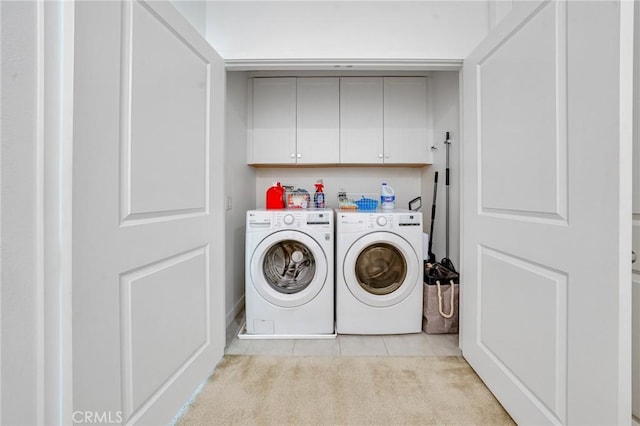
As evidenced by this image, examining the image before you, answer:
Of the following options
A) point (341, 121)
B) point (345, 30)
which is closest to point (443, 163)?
point (341, 121)

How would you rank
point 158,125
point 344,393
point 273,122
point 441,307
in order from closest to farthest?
point 158,125 < point 344,393 < point 441,307 < point 273,122

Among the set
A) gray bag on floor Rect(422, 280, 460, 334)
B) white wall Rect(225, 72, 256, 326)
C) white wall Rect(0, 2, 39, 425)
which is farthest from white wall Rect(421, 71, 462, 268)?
white wall Rect(0, 2, 39, 425)

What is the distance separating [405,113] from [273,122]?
1.22 m

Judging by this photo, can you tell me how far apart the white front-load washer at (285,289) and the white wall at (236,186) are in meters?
0.27

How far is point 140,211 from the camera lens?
1051 millimetres

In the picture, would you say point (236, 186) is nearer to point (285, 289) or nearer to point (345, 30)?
point (285, 289)

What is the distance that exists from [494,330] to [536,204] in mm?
677

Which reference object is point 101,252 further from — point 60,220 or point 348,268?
point 348,268

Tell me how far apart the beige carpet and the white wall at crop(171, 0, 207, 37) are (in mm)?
1979

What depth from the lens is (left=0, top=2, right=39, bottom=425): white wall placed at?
652mm

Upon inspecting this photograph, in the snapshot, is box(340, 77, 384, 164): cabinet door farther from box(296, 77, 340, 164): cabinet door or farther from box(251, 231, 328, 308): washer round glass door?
box(251, 231, 328, 308): washer round glass door

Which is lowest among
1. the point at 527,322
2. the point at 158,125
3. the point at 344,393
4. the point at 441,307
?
the point at 344,393

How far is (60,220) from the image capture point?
75 cm

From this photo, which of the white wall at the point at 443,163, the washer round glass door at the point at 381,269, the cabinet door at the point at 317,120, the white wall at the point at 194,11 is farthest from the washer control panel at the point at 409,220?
the white wall at the point at 194,11
